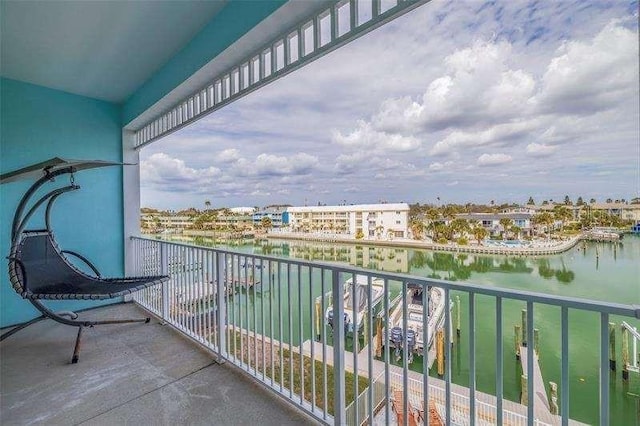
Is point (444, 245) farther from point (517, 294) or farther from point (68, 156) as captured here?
point (68, 156)

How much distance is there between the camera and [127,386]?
2.18 meters

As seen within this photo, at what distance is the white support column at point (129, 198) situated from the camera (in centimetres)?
431

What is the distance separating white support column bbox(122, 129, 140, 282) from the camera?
4312mm

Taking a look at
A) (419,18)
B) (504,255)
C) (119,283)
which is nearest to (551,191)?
(504,255)

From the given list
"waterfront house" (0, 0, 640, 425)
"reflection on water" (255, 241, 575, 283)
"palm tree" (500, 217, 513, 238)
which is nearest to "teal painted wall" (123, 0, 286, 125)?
"waterfront house" (0, 0, 640, 425)

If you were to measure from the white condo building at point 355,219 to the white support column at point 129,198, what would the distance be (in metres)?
2.60

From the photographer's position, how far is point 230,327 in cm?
256

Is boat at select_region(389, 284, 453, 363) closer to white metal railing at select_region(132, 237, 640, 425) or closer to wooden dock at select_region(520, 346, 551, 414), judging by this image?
white metal railing at select_region(132, 237, 640, 425)

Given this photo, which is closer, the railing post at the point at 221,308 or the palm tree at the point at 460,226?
the palm tree at the point at 460,226

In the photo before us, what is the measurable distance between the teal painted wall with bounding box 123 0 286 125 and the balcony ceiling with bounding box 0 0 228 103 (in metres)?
0.07

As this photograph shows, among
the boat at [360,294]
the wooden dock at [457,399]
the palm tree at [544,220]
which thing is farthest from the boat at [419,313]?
the palm tree at [544,220]

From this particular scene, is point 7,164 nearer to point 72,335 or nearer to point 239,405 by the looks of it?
point 72,335

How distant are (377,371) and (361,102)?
3042 millimetres

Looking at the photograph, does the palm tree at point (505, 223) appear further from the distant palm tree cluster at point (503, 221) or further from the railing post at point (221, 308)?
the railing post at point (221, 308)
